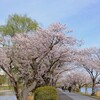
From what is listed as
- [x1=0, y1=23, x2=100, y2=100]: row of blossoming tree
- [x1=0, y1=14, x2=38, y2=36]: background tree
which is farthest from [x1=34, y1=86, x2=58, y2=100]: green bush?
[x1=0, y1=14, x2=38, y2=36]: background tree

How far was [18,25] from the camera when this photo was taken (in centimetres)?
3362

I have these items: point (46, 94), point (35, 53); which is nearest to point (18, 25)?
point (35, 53)

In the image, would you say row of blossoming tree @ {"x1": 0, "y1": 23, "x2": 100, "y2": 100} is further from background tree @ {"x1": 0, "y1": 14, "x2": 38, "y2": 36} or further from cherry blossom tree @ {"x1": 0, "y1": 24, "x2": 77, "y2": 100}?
background tree @ {"x1": 0, "y1": 14, "x2": 38, "y2": 36}

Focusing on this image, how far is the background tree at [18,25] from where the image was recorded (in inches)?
1291

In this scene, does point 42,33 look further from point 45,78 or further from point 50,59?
point 45,78

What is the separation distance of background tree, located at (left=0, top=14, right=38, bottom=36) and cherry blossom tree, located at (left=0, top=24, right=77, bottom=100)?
6.92 m

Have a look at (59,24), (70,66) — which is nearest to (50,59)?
A: (59,24)

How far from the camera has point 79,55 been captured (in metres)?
24.6

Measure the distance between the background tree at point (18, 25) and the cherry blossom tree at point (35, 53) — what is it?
22.7 feet

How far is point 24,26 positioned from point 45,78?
26.9 feet

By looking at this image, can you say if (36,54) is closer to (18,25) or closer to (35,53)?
(35,53)

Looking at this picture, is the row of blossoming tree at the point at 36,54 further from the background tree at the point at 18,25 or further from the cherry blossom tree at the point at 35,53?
the background tree at the point at 18,25

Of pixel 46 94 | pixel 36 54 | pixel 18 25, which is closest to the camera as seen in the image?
pixel 46 94

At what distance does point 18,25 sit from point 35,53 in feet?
36.8
